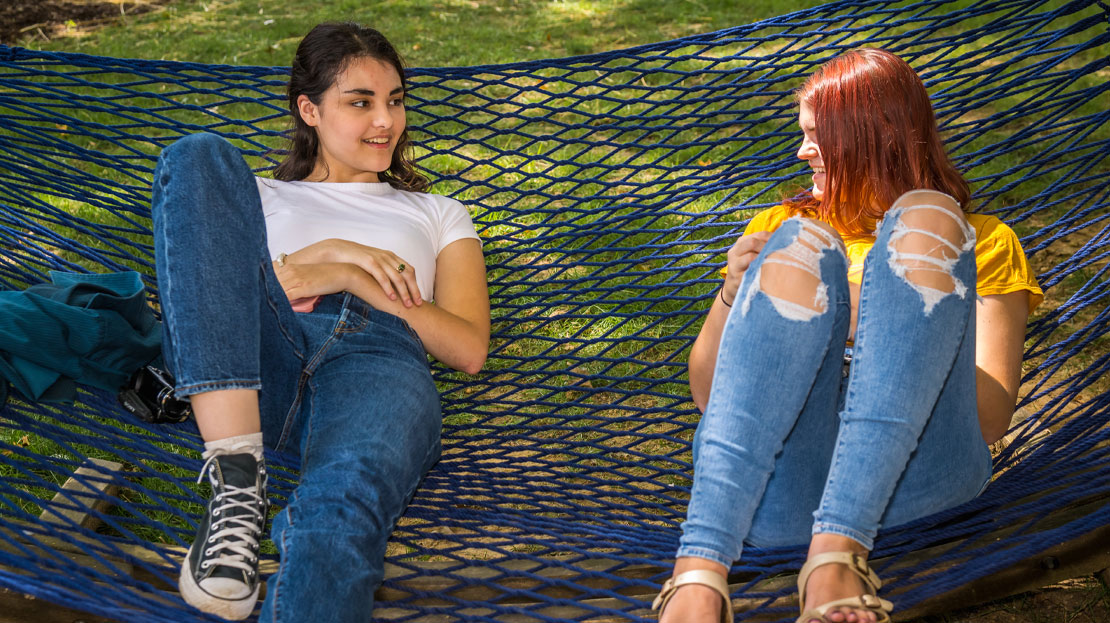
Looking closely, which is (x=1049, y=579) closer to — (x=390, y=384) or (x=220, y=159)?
(x=390, y=384)

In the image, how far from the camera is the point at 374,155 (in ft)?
6.28

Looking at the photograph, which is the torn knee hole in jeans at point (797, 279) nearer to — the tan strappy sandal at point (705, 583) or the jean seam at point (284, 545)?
the tan strappy sandal at point (705, 583)

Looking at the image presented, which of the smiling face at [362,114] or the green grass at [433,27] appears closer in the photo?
the smiling face at [362,114]

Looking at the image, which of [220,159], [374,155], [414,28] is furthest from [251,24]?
[220,159]

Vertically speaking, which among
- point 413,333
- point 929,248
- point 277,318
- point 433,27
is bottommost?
point 433,27

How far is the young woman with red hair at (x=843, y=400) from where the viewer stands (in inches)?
46.1

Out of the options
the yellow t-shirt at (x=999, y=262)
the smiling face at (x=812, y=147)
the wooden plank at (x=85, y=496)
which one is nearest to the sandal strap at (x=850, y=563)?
the yellow t-shirt at (x=999, y=262)

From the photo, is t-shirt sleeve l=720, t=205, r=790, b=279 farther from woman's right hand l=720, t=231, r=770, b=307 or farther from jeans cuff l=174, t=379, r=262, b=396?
jeans cuff l=174, t=379, r=262, b=396

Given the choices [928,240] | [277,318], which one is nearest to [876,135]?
[928,240]

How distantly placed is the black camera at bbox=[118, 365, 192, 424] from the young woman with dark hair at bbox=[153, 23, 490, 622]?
0.53 ft

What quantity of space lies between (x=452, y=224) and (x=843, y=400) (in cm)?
91

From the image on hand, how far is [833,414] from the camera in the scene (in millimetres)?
1325

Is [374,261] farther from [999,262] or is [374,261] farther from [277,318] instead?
[999,262]

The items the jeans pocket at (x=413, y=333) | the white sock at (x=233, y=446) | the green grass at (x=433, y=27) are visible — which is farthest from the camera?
the green grass at (x=433, y=27)
